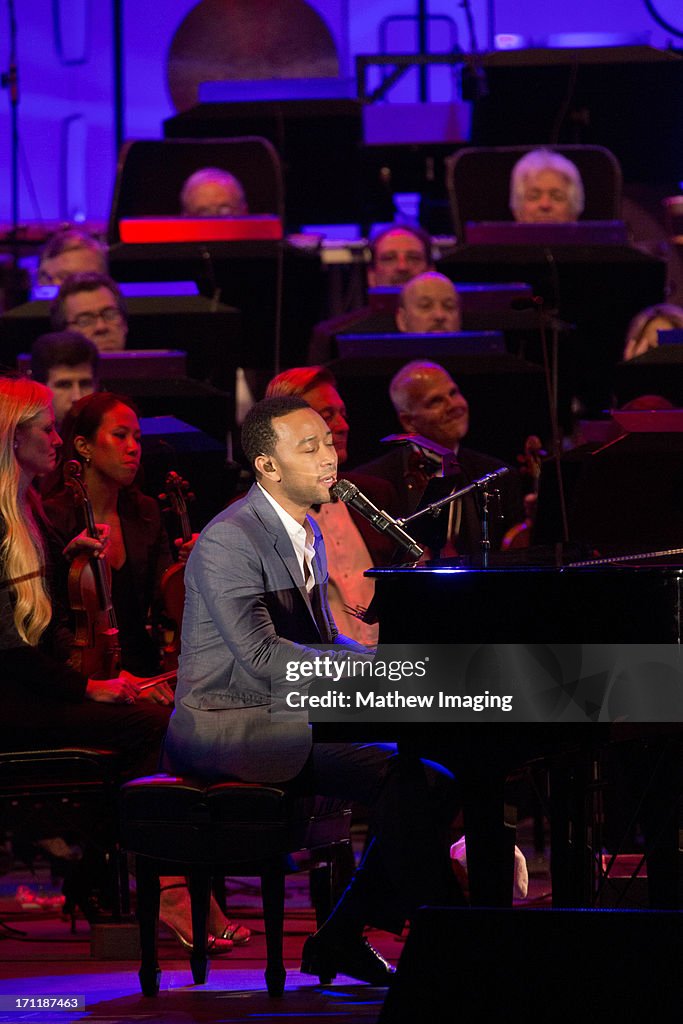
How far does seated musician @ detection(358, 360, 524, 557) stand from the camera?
496cm

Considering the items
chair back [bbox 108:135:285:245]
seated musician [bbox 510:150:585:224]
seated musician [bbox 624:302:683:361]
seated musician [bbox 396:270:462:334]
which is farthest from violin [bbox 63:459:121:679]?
chair back [bbox 108:135:285:245]

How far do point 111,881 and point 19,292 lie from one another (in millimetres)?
4239

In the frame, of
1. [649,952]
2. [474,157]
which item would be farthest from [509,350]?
[649,952]

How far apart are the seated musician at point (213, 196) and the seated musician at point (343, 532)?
8.63 ft

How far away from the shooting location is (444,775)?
3.95 metres

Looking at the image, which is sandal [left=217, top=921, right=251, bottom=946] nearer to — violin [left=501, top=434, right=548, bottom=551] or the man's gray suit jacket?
the man's gray suit jacket

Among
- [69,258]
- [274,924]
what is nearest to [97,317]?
[69,258]

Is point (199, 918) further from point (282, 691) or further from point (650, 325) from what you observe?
point (650, 325)

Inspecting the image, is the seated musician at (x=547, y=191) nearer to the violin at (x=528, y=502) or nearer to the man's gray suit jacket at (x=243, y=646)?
the violin at (x=528, y=502)

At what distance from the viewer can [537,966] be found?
2945 mm

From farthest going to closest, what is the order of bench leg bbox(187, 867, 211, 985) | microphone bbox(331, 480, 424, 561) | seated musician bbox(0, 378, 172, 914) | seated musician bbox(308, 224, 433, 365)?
seated musician bbox(308, 224, 433, 365) < seated musician bbox(0, 378, 172, 914) < bench leg bbox(187, 867, 211, 985) < microphone bbox(331, 480, 424, 561)

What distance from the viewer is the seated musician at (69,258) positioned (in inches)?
290

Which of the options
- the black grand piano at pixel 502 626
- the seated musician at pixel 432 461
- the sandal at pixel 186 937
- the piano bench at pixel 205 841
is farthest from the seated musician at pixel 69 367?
the black grand piano at pixel 502 626

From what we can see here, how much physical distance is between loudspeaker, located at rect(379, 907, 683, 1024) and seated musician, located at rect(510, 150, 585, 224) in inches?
204
